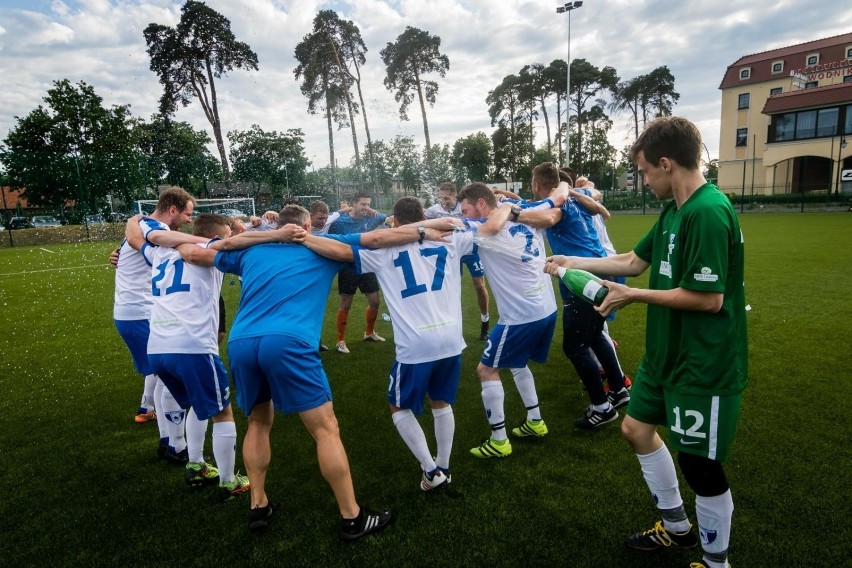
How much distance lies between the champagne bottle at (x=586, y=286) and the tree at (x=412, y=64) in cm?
3495

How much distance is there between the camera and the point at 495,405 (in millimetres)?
3848

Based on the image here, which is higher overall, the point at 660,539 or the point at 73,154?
the point at 73,154

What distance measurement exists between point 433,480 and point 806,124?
164 ft

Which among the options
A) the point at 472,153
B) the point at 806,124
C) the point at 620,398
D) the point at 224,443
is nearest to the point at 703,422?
the point at 620,398

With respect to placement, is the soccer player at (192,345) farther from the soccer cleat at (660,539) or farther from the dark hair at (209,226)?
the soccer cleat at (660,539)

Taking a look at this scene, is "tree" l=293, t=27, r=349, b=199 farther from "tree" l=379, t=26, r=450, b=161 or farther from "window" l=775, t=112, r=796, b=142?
"window" l=775, t=112, r=796, b=142

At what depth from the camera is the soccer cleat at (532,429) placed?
411cm

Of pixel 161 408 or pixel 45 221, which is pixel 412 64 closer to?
pixel 45 221

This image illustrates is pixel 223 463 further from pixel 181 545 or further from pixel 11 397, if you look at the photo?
pixel 11 397

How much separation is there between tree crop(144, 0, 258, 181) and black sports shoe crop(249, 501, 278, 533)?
30947mm

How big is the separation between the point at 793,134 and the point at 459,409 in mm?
48813

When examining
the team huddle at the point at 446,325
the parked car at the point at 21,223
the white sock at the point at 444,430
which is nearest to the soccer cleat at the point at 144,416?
the team huddle at the point at 446,325

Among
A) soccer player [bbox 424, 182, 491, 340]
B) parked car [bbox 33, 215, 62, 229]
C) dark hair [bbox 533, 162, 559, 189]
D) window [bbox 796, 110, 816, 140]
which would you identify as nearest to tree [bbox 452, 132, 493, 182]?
window [bbox 796, 110, 816, 140]

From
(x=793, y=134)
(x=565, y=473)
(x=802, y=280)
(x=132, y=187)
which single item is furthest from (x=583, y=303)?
(x=793, y=134)
